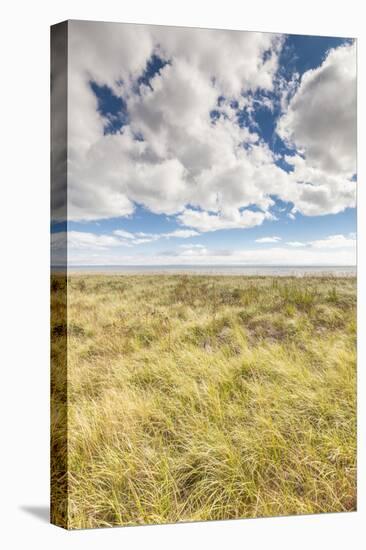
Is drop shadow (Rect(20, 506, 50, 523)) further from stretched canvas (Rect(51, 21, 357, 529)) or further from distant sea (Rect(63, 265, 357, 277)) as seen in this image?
distant sea (Rect(63, 265, 357, 277))

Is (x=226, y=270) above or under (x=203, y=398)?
above

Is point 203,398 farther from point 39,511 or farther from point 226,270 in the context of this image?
point 39,511

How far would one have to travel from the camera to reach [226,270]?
18.0ft

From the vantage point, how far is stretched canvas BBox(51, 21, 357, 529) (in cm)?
496

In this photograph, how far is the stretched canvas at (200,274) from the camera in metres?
4.96

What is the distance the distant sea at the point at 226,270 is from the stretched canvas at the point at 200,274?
1cm

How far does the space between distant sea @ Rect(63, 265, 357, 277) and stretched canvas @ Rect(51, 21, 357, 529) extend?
1 centimetres

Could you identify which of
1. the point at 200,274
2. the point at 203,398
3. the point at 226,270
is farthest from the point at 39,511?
the point at 226,270

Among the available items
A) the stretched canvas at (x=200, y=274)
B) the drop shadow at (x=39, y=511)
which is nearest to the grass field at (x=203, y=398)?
the stretched canvas at (x=200, y=274)

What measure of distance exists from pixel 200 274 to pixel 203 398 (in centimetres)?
105

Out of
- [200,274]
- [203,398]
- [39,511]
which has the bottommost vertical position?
[39,511]

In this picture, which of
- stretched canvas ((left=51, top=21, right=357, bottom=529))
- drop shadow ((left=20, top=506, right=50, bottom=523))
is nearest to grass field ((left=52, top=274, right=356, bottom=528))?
stretched canvas ((left=51, top=21, right=357, bottom=529))

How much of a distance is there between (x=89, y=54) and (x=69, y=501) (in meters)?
3.49

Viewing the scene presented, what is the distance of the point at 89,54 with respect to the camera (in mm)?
5020
